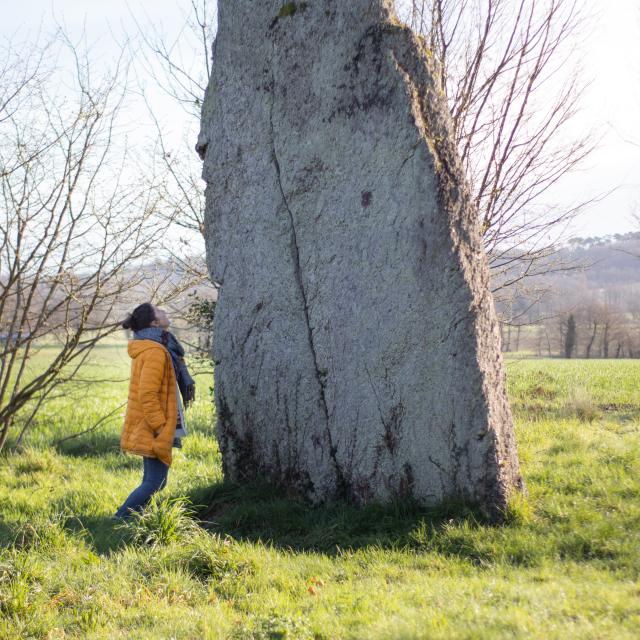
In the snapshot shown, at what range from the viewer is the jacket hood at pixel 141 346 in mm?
5914

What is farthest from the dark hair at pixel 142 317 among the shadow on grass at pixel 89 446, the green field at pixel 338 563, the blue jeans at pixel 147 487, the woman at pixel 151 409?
the shadow on grass at pixel 89 446

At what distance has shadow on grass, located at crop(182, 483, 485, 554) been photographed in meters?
4.95

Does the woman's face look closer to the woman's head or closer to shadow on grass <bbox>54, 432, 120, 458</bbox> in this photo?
the woman's head

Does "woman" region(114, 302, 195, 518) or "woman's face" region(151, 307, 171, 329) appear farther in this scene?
"woman's face" region(151, 307, 171, 329)

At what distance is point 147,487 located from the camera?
5.86 m

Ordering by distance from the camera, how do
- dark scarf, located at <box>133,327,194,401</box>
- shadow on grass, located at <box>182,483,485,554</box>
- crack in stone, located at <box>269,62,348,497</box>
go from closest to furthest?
1. shadow on grass, located at <box>182,483,485,554</box>
2. crack in stone, located at <box>269,62,348,497</box>
3. dark scarf, located at <box>133,327,194,401</box>

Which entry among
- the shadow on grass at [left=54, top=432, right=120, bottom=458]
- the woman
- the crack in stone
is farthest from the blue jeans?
the shadow on grass at [left=54, top=432, right=120, bottom=458]

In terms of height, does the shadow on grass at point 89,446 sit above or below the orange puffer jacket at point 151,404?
below

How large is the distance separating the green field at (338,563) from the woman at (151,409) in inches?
12.8

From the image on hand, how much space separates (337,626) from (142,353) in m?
3.28

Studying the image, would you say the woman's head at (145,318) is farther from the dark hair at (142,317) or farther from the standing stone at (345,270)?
the standing stone at (345,270)

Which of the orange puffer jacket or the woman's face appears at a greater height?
the woman's face

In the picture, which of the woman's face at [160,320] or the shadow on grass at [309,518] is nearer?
the shadow on grass at [309,518]

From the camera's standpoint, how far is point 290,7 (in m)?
5.97
